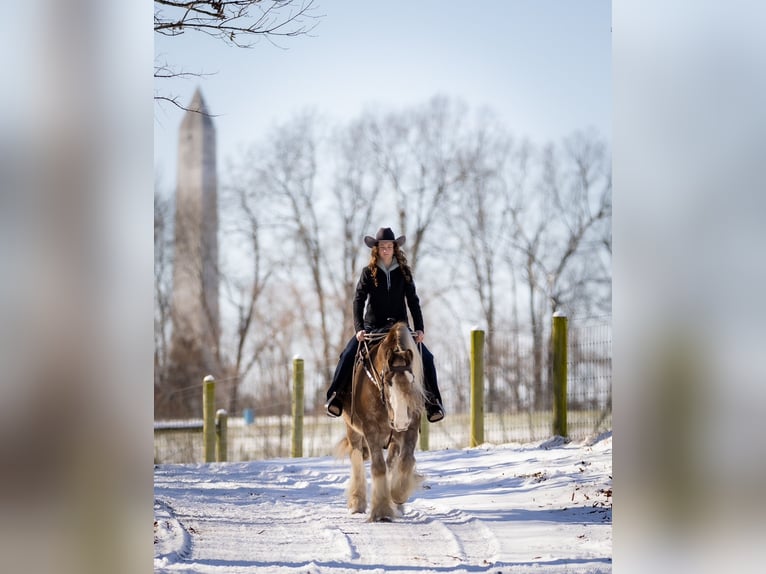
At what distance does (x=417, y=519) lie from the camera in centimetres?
467

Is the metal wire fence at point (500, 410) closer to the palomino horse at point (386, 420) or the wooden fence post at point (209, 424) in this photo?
the wooden fence post at point (209, 424)

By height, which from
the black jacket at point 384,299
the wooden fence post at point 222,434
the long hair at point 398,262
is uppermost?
the long hair at point 398,262

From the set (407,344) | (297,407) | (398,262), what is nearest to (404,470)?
(407,344)

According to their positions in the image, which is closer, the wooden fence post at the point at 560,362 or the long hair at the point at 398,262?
the long hair at the point at 398,262

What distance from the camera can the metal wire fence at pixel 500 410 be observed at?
744 cm

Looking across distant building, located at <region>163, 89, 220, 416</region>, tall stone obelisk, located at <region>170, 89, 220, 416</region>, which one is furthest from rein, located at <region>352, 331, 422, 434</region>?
tall stone obelisk, located at <region>170, 89, 220, 416</region>

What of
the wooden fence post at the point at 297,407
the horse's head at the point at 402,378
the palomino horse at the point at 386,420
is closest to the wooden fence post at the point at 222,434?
the wooden fence post at the point at 297,407

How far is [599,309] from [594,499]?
6.35 metres

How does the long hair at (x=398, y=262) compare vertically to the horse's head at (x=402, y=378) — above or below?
above

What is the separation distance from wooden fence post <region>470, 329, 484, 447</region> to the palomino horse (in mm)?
2728

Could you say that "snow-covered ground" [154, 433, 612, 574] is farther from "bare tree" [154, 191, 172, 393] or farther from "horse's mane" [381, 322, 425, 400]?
"bare tree" [154, 191, 172, 393]
